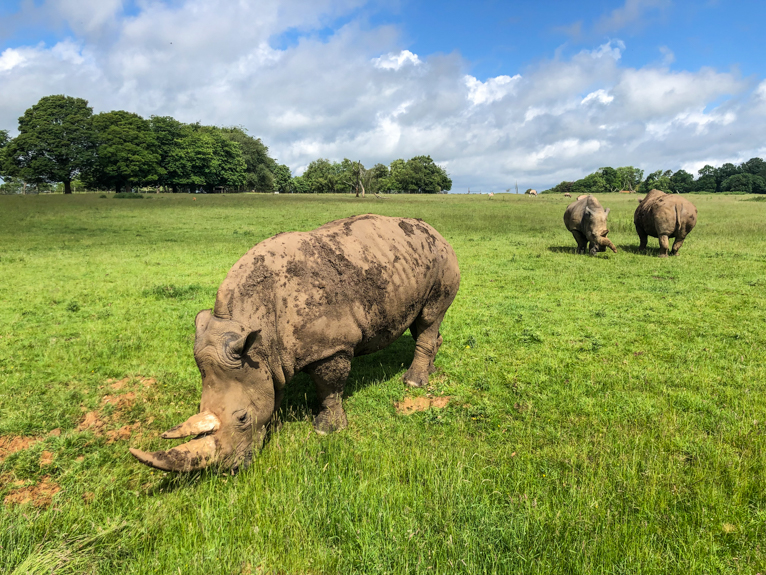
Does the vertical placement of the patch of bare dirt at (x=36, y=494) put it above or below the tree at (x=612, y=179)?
below

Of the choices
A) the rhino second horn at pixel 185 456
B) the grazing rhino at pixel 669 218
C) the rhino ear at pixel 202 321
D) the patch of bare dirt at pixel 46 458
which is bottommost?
the patch of bare dirt at pixel 46 458

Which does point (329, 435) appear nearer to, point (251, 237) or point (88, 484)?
point (88, 484)

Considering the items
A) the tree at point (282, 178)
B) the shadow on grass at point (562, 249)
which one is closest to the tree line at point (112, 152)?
the tree at point (282, 178)

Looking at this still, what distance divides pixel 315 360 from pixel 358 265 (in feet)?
4.06

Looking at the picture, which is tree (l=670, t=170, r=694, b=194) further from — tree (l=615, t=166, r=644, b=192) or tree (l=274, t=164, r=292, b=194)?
tree (l=274, t=164, r=292, b=194)

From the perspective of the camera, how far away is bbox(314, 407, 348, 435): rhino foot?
16.6ft

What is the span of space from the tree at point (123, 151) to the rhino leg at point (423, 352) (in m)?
56.4

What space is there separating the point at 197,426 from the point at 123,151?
58.5 metres

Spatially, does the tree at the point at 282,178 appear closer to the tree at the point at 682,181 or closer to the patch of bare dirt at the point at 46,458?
the tree at the point at 682,181

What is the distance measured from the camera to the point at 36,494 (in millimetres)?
4043

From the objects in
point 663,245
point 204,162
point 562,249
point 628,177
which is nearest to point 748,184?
point 628,177

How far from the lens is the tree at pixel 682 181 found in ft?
324

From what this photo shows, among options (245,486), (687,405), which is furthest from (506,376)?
(245,486)

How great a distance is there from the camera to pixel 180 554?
10.1 feet
